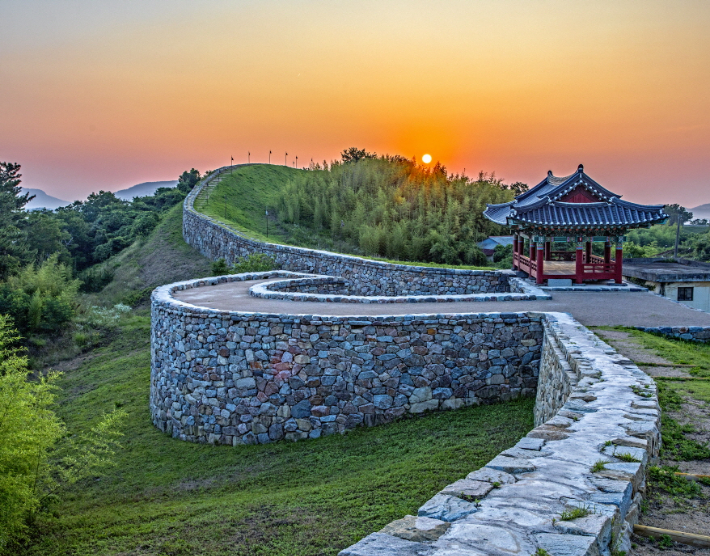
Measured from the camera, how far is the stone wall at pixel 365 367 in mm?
10359

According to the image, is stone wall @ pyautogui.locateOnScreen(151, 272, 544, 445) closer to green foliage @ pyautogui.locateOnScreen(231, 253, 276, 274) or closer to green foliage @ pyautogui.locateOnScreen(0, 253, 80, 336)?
green foliage @ pyautogui.locateOnScreen(231, 253, 276, 274)

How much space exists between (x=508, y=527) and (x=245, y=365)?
26.7ft

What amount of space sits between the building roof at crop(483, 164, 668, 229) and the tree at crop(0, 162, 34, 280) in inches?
869

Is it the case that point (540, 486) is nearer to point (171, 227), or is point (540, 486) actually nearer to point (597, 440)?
point (597, 440)

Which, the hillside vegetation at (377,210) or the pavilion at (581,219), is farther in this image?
the hillside vegetation at (377,210)

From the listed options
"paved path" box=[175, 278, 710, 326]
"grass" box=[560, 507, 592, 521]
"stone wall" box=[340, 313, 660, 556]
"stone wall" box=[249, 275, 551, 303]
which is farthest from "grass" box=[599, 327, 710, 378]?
"grass" box=[560, 507, 592, 521]

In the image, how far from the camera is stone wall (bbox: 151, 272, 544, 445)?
34.0 feet

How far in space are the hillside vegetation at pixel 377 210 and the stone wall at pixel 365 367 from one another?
1580 centimetres

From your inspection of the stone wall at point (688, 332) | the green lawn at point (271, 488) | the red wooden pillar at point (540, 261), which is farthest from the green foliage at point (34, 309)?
the stone wall at point (688, 332)

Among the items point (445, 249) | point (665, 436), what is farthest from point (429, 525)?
point (445, 249)

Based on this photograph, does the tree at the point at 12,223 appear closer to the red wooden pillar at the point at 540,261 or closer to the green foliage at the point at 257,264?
the green foliage at the point at 257,264

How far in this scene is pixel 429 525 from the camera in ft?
11.1

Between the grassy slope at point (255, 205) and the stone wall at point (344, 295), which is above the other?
the grassy slope at point (255, 205)

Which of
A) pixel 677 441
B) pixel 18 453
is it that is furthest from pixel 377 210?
pixel 677 441
